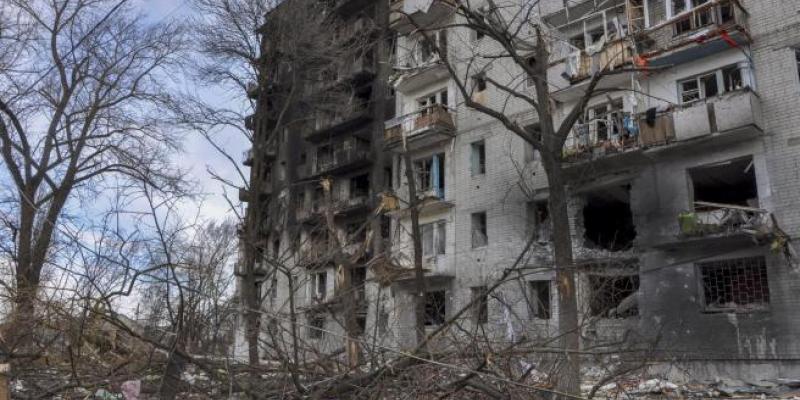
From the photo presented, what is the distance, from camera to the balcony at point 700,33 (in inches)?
734

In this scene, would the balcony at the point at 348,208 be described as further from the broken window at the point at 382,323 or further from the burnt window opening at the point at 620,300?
the broken window at the point at 382,323

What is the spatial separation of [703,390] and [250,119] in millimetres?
18599

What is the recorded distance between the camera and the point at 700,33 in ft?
61.9

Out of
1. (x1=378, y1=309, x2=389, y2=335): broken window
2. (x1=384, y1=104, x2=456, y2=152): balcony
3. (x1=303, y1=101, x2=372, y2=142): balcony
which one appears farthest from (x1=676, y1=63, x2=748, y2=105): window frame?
(x1=303, y1=101, x2=372, y2=142): balcony

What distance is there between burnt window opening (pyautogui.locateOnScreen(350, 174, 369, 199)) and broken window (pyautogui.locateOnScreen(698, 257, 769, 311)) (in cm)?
1919

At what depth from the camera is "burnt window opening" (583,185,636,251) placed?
928 inches

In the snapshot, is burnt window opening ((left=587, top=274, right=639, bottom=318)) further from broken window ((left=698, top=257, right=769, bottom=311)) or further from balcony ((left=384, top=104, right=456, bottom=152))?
balcony ((left=384, top=104, right=456, bottom=152))

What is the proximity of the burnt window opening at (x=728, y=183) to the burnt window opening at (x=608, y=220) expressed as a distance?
2.58 meters

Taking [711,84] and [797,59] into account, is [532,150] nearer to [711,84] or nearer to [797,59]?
[711,84]

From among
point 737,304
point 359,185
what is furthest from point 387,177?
point 737,304

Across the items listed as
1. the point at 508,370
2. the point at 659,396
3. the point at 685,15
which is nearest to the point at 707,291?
the point at 659,396

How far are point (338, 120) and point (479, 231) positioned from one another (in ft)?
42.6

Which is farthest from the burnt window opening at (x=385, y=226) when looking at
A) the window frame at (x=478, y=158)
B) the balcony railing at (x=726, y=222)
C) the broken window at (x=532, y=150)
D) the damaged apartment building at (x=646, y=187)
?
the balcony railing at (x=726, y=222)

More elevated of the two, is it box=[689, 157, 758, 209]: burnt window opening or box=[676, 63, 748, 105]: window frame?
box=[676, 63, 748, 105]: window frame
